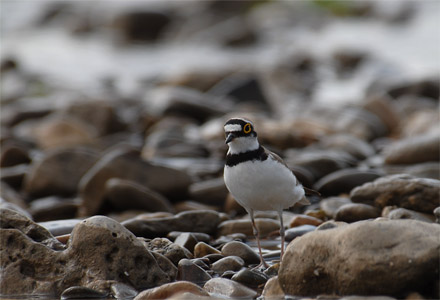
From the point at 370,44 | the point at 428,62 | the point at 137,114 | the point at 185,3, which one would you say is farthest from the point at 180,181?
the point at 185,3

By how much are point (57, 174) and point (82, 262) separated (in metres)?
5.26

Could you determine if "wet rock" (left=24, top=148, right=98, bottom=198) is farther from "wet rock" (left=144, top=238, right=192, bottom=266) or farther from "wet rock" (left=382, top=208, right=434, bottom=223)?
"wet rock" (left=382, top=208, right=434, bottom=223)

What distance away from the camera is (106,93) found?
68.8ft

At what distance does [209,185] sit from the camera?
9.89 meters

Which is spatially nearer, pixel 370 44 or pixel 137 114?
pixel 137 114

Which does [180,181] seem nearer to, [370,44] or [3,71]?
[3,71]

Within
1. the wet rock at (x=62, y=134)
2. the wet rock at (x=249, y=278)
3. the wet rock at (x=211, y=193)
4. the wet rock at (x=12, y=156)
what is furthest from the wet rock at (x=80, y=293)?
the wet rock at (x=62, y=134)

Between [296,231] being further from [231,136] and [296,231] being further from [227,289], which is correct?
[227,289]

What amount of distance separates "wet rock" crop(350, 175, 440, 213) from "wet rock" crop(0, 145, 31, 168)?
6.61m

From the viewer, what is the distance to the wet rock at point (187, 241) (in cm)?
694

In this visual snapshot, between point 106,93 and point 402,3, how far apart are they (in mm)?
22157

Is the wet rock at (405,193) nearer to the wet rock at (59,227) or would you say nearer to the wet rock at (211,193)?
the wet rock at (211,193)

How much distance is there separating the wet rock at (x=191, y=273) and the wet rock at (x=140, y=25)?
32260 mm

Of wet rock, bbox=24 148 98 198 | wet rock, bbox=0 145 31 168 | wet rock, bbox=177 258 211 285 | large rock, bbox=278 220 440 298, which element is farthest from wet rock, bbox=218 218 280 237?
wet rock, bbox=0 145 31 168
